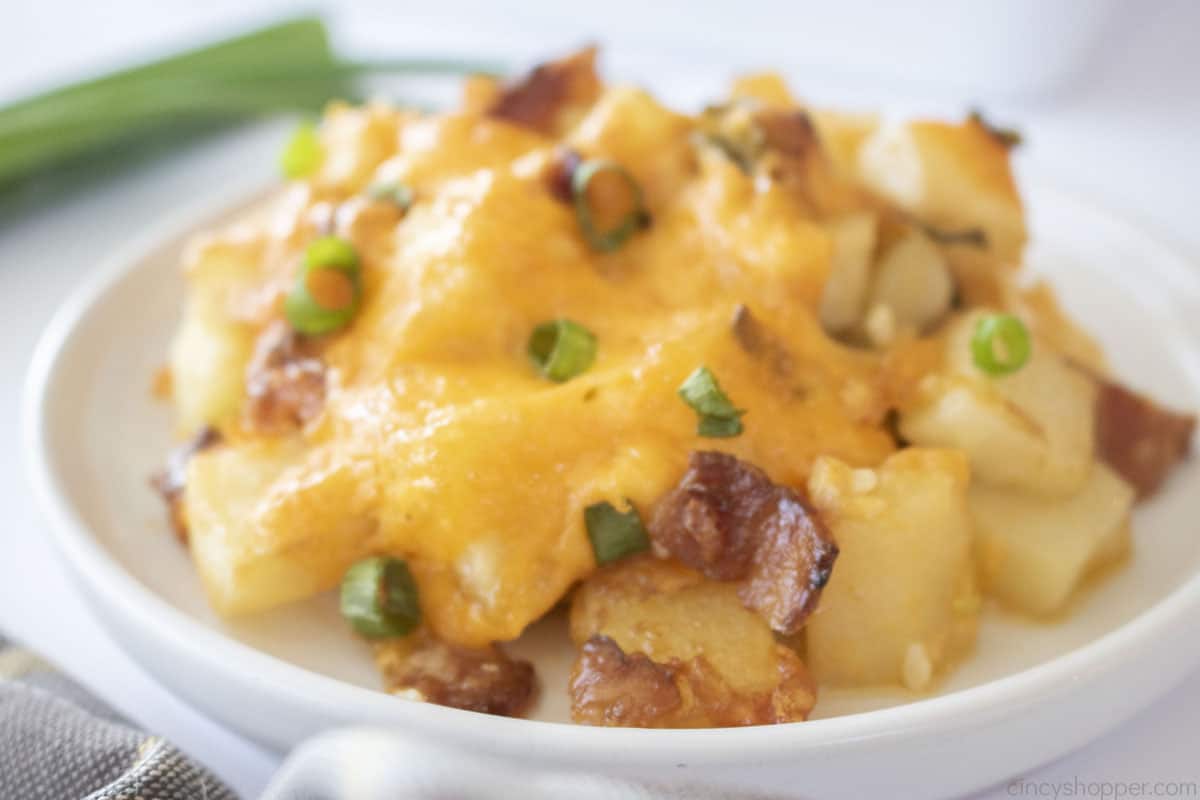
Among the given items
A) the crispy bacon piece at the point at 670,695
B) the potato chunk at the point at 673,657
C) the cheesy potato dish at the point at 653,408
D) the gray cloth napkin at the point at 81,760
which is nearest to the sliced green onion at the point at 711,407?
the cheesy potato dish at the point at 653,408

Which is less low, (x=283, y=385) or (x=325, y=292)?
(x=325, y=292)

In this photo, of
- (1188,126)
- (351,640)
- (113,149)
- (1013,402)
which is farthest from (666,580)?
(1188,126)

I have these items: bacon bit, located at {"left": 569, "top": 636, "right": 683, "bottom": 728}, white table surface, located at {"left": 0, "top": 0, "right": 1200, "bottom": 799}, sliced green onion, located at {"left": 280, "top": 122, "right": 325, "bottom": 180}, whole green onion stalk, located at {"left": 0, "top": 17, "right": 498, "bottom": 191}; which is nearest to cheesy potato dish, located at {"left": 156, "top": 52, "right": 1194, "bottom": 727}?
bacon bit, located at {"left": 569, "top": 636, "right": 683, "bottom": 728}

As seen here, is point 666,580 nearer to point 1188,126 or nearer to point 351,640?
point 351,640

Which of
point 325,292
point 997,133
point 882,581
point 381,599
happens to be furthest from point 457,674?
point 997,133

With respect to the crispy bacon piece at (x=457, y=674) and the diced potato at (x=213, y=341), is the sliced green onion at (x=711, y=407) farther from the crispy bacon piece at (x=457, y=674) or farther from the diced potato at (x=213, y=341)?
the diced potato at (x=213, y=341)

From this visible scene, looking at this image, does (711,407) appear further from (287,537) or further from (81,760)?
(81,760)
